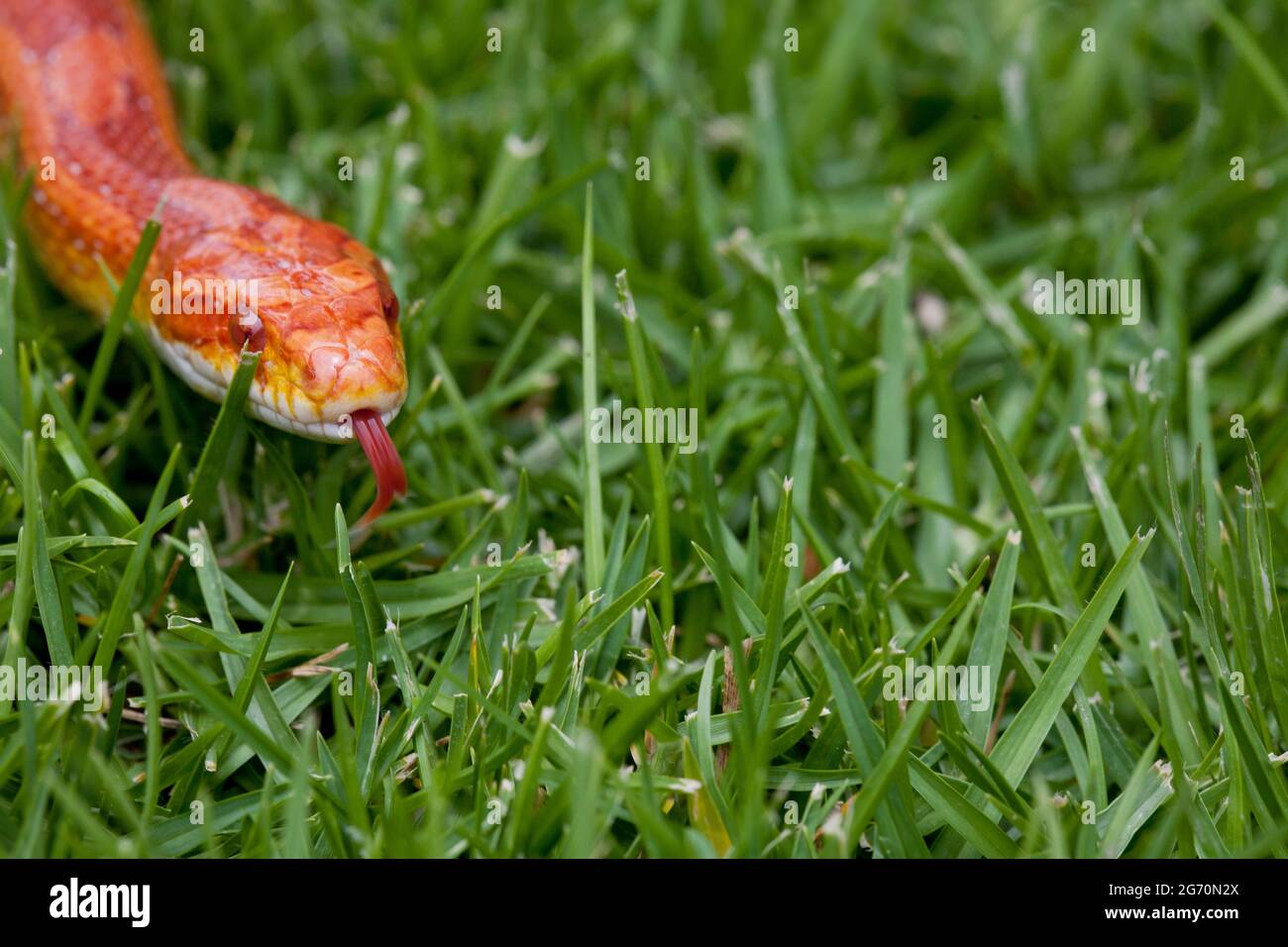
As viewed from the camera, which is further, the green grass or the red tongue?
the red tongue

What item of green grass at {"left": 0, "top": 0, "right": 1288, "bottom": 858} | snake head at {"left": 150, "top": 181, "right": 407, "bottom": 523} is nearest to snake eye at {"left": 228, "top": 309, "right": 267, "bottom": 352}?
snake head at {"left": 150, "top": 181, "right": 407, "bottom": 523}

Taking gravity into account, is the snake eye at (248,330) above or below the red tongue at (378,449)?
above

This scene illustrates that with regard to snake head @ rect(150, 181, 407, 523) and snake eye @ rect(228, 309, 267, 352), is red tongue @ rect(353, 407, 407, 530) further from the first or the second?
snake eye @ rect(228, 309, 267, 352)

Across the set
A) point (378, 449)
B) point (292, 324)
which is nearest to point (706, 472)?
point (378, 449)

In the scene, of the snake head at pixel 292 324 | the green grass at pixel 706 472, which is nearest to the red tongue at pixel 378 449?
the snake head at pixel 292 324

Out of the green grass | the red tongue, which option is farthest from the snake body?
the green grass

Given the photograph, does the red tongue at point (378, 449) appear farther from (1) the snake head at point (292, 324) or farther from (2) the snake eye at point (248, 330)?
(2) the snake eye at point (248, 330)

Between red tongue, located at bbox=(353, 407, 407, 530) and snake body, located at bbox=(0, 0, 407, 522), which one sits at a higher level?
snake body, located at bbox=(0, 0, 407, 522)
